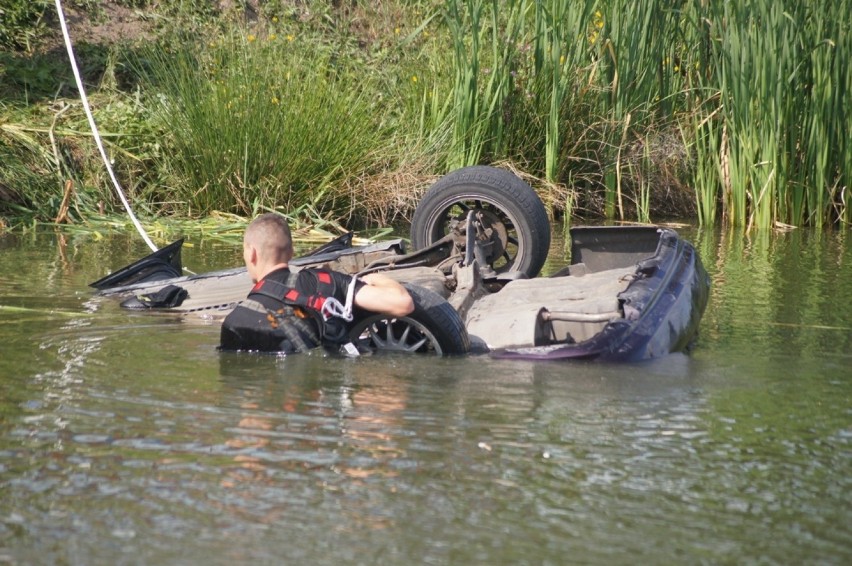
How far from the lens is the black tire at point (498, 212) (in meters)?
7.98

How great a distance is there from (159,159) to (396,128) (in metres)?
2.43

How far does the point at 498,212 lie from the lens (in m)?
8.30

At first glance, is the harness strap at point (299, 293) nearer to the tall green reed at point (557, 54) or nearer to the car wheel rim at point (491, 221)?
the car wheel rim at point (491, 221)

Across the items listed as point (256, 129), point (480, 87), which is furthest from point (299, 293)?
point (480, 87)

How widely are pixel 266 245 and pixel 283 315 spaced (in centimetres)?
35

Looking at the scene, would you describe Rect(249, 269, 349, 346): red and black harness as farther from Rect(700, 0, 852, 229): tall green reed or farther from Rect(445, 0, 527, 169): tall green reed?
Rect(700, 0, 852, 229): tall green reed

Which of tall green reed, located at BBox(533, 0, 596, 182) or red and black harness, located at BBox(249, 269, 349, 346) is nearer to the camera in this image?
red and black harness, located at BBox(249, 269, 349, 346)

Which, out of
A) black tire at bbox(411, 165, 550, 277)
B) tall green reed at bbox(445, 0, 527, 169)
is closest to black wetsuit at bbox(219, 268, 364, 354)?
black tire at bbox(411, 165, 550, 277)

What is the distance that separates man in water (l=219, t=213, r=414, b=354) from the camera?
6.18 metres

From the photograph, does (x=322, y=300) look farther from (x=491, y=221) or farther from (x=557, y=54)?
(x=557, y=54)

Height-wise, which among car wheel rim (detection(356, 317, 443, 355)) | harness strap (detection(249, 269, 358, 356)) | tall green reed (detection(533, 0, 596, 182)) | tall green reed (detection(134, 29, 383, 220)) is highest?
tall green reed (detection(533, 0, 596, 182))

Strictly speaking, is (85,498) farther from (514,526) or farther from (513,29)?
(513,29)

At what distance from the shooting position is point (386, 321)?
638 cm

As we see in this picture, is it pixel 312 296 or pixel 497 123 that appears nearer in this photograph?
pixel 312 296
